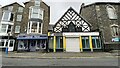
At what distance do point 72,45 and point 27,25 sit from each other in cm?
932

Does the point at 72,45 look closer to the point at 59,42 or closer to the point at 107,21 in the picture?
the point at 59,42

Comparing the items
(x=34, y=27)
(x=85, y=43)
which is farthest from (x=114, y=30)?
(x=34, y=27)

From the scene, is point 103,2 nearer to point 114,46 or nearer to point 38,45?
point 114,46

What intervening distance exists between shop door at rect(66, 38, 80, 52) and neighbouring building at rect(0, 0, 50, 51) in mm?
3802

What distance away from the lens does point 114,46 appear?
2373 centimetres

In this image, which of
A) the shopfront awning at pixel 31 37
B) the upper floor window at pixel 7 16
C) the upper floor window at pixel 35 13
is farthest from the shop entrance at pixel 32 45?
the upper floor window at pixel 7 16

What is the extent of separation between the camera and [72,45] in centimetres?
2344

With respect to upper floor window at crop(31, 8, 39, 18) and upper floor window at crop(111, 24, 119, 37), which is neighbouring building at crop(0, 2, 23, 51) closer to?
upper floor window at crop(31, 8, 39, 18)

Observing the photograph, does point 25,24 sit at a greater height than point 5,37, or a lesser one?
greater

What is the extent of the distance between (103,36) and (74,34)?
5235 millimetres

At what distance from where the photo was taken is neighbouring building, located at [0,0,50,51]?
81.1 feet

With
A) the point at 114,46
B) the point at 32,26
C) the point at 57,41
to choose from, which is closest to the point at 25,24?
the point at 32,26

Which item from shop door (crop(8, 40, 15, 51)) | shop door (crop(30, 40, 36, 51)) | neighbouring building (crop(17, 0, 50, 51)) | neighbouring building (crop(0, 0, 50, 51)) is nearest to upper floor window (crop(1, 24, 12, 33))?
neighbouring building (crop(0, 0, 50, 51))

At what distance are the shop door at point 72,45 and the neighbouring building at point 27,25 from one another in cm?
380
